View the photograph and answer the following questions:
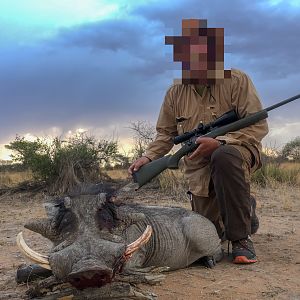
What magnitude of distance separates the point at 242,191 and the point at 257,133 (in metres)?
0.65

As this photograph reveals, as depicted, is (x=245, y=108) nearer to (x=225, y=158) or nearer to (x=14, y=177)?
(x=225, y=158)

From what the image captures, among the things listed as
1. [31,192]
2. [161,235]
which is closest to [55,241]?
[161,235]

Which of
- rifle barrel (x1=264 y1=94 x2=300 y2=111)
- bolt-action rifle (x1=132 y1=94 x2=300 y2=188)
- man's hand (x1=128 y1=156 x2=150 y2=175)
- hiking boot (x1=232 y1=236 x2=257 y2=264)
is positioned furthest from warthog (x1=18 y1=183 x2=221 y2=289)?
rifle barrel (x1=264 y1=94 x2=300 y2=111)

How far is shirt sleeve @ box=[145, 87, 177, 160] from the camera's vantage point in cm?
607

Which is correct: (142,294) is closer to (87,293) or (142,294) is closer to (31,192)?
(87,293)

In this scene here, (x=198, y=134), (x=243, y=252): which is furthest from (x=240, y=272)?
(x=198, y=134)

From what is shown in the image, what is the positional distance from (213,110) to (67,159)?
23.9ft

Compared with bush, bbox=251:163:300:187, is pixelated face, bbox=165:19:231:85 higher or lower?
higher

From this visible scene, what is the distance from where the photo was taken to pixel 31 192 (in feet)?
40.2

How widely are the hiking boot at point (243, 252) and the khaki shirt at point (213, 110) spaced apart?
0.68m

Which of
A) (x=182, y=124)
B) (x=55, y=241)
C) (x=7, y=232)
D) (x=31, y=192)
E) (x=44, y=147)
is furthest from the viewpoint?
(x=44, y=147)

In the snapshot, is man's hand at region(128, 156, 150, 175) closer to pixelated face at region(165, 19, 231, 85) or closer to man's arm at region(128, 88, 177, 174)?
man's arm at region(128, 88, 177, 174)

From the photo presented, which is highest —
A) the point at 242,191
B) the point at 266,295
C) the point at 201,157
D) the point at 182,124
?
the point at 182,124

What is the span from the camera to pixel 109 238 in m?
3.51
